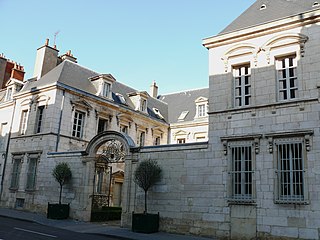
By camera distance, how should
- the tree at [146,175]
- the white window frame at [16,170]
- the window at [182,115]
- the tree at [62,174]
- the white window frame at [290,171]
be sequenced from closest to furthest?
1. the white window frame at [290,171]
2. the tree at [146,175]
3. the tree at [62,174]
4. the white window frame at [16,170]
5. the window at [182,115]

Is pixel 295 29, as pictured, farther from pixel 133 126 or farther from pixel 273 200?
pixel 133 126

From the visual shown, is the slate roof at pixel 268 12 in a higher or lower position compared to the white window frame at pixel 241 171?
higher

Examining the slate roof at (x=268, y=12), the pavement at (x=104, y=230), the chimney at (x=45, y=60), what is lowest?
the pavement at (x=104, y=230)

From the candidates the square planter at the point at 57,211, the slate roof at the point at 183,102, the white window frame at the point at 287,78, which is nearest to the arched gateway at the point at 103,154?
the square planter at the point at 57,211

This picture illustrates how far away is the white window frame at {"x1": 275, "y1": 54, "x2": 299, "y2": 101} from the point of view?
10586 millimetres

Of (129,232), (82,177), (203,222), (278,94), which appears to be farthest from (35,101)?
(278,94)

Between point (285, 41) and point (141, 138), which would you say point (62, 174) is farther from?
point (285, 41)

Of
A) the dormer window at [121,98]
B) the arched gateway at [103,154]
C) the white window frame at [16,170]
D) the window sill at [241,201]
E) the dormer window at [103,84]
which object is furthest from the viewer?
the dormer window at [121,98]

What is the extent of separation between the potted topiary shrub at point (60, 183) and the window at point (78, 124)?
10.9ft

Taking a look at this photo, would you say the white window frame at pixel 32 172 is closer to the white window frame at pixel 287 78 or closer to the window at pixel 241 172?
the window at pixel 241 172

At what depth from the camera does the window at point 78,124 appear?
60.3ft

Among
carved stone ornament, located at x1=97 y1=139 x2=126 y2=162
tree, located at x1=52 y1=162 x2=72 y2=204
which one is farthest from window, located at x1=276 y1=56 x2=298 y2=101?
tree, located at x1=52 y1=162 x2=72 y2=204

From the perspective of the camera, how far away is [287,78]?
10719 mm

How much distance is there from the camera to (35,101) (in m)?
18.5
